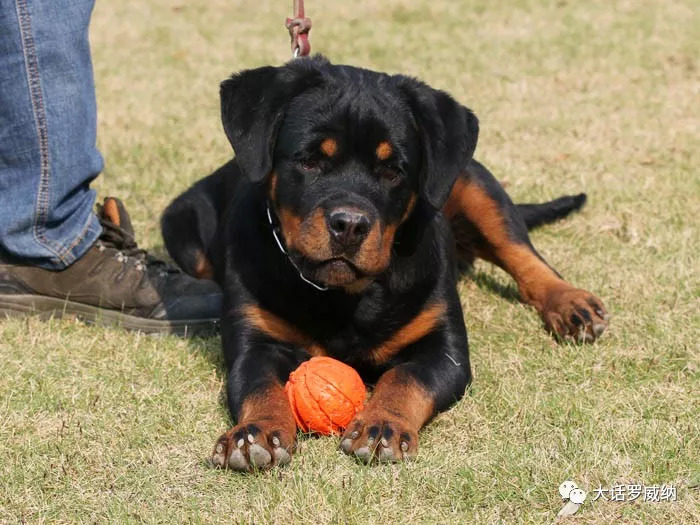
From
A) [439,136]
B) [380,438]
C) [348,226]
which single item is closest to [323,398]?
[380,438]

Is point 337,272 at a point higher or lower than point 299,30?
lower

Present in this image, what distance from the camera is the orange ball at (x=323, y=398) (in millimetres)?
2818

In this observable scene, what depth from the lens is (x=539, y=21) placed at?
937cm

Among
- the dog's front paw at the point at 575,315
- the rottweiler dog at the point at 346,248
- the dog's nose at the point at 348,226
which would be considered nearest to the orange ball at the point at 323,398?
the rottweiler dog at the point at 346,248

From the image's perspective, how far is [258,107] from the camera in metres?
3.02

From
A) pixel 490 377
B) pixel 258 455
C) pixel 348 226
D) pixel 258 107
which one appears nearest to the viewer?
pixel 258 455

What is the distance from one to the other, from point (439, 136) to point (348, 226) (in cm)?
53

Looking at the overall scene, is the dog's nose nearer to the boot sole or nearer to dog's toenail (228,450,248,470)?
dog's toenail (228,450,248,470)

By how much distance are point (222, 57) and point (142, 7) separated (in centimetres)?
223

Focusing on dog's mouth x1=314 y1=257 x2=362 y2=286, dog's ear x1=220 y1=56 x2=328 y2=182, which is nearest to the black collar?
dog's mouth x1=314 y1=257 x2=362 y2=286

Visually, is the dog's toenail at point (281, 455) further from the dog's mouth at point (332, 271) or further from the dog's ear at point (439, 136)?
the dog's ear at point (439, 136)

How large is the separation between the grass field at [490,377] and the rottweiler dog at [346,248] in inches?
6.0

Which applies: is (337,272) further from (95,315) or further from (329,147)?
(95,315)

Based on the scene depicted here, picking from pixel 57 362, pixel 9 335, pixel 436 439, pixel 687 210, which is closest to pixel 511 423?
pixel 436 439
